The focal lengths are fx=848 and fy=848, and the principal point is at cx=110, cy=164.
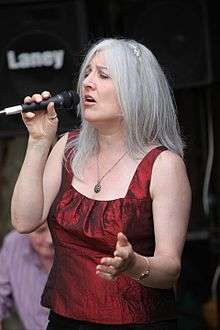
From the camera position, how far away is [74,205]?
2.11 meters

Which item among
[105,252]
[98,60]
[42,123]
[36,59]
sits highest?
[98,60]

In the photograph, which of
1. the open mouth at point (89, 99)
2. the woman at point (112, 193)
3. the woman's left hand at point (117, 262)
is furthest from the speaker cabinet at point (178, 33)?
the woman's left hand at point (117, 262)

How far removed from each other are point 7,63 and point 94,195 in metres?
1.50

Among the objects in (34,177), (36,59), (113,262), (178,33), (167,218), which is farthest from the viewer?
(178,33)

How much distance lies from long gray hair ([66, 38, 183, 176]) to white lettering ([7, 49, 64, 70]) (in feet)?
4.13

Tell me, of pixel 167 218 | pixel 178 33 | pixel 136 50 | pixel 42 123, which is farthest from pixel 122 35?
pixel 167 218

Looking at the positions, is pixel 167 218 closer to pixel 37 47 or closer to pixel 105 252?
pixel 105 252

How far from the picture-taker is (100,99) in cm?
212

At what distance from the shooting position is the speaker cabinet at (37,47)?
3.45m

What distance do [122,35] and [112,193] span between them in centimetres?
175

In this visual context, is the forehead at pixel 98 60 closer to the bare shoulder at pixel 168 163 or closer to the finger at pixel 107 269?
the bare shoulder at pixel 168 163

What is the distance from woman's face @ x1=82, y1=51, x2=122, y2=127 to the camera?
212cm

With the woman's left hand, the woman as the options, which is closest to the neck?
the woman

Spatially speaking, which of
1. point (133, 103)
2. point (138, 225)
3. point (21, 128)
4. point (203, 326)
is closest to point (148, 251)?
point (138, 225)
